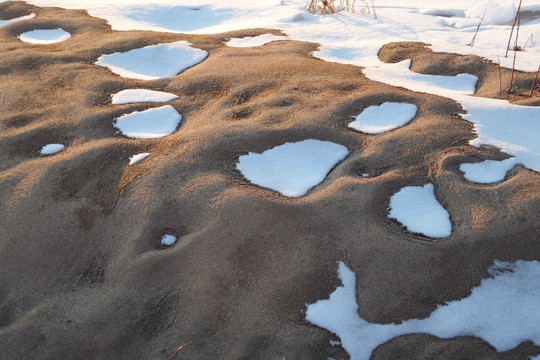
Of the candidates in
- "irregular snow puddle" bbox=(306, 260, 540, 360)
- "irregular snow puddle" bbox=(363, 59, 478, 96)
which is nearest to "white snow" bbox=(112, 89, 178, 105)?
"irregular snow puddle" bbox=(363, 59, 478, 96)

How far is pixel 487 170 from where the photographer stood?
207 cm

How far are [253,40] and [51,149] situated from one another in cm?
178

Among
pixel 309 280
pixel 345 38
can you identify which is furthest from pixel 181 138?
pixel 345 38

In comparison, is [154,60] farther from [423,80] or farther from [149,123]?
[423,80]

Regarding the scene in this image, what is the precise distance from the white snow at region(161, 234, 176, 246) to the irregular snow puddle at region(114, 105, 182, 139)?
0.67 metres

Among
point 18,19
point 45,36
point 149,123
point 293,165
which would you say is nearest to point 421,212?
point 293,165

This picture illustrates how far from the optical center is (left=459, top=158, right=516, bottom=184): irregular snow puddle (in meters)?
2.03

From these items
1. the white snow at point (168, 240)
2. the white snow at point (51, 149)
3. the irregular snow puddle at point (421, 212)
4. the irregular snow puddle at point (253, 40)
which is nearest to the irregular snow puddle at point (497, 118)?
the irregular snow puddle at point (421, 212)

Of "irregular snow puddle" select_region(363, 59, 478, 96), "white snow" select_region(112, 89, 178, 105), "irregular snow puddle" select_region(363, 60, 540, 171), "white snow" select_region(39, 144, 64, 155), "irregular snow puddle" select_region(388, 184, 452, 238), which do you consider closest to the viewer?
"irregular snow puddle" select_region(388, 184, 452, 238)

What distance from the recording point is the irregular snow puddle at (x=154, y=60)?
3131 mm

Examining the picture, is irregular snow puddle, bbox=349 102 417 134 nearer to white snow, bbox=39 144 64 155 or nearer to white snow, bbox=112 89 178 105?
white snow, bbox=112 89 178 105

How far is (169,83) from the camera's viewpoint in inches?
115

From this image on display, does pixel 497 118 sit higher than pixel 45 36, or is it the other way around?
pixel 497 118

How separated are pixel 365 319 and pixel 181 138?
1173mm
